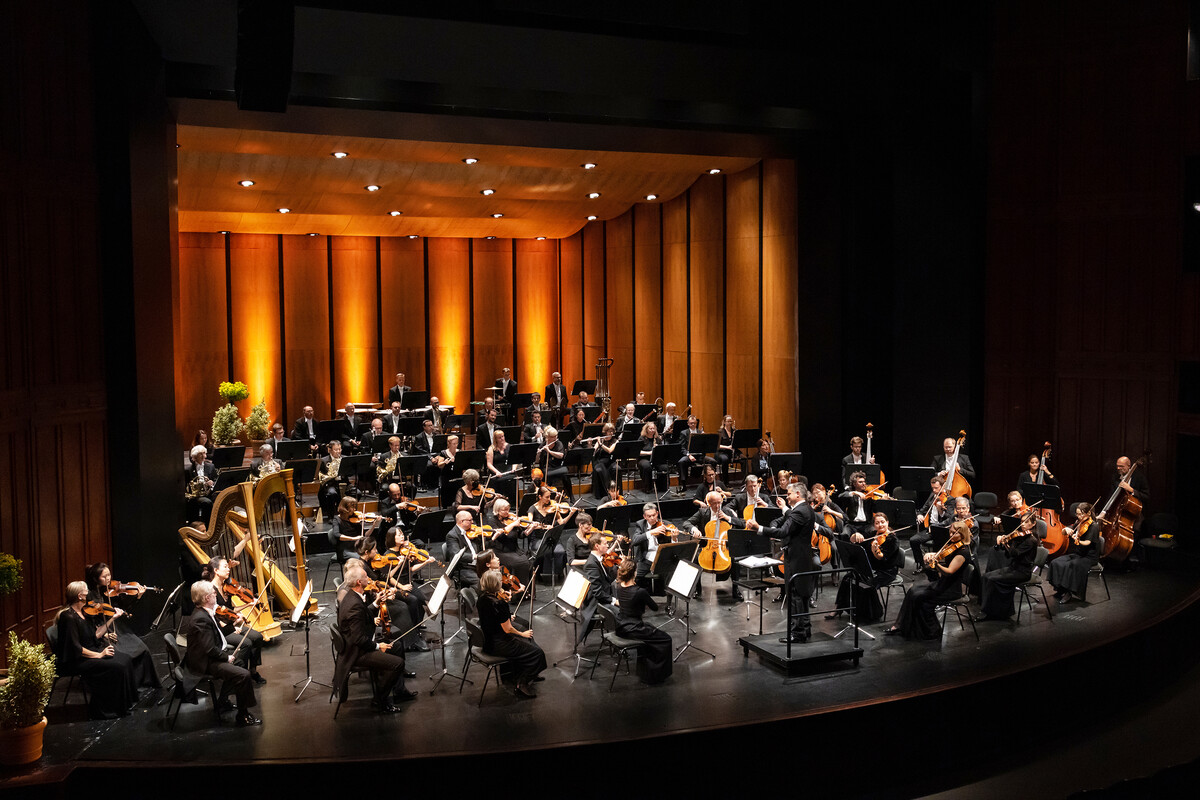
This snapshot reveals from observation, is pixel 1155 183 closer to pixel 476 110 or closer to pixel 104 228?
pixel 476 110

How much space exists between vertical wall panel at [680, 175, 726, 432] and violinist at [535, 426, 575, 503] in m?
3.94

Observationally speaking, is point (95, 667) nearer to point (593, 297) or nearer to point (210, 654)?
point (210, 654)

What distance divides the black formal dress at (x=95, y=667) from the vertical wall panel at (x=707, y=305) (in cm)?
1055

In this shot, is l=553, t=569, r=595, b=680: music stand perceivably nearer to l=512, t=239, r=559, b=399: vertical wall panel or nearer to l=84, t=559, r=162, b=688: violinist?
l=84, t=559, r=162, b=688: violinist

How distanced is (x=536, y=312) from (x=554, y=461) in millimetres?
9161

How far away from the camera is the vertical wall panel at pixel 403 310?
20.1 meters

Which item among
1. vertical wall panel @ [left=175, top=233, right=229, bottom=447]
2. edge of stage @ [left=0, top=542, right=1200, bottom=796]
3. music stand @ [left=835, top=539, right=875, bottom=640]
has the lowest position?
edge of stage @ [left=0, top=542, right=1200, bottom=796]

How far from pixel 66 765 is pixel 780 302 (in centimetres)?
1095

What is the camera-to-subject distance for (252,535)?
849 cm

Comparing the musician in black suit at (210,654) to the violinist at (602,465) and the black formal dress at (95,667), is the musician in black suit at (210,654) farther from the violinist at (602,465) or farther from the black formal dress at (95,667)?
the violinist at (602,465)

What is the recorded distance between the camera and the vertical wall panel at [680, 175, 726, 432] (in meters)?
16.1

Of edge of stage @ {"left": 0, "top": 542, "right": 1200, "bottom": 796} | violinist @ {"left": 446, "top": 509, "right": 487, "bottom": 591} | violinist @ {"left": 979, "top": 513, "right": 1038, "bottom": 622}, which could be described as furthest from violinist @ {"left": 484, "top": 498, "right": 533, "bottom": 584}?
violinist @ {"left": 979, "top": 513, "right": 1038, "bottom": 622}

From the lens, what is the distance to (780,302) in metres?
14.5

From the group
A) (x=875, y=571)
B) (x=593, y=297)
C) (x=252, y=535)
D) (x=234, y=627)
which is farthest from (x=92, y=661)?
(x=593, y=297)
